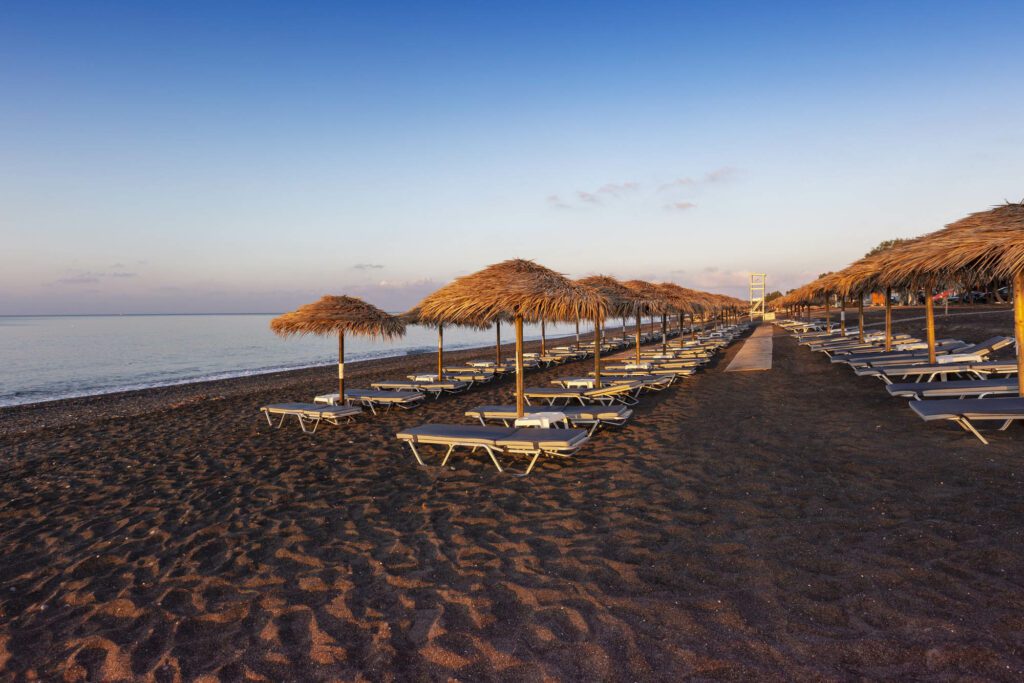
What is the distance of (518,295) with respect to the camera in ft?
21.5

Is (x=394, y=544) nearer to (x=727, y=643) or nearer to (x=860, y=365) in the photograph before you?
(x=727, y=643)

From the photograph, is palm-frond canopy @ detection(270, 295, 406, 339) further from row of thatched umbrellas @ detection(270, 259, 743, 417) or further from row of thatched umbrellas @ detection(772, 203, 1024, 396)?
row of thatched umbrellas @ detection(772, 203, 1024, 396)

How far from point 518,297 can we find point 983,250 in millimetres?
5272

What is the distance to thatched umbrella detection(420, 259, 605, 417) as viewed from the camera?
21.8 feet

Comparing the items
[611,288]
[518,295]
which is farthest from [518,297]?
[611,288]

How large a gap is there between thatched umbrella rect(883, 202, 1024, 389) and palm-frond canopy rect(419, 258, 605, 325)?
13.8ft

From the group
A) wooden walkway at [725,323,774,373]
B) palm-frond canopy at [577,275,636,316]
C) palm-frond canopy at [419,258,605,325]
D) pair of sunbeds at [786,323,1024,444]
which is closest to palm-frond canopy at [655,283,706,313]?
wooden walkway at [725,323,774,373]

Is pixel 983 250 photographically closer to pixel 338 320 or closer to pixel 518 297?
pixel 518 297

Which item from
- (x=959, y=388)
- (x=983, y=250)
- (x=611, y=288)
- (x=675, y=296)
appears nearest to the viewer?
(x=983, y=250)

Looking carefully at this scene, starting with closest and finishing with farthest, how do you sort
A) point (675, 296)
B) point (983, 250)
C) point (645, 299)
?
point (983, 250)
point (645, 299)
point (675, 296)

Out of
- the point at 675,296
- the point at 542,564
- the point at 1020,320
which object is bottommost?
the point at 542,564

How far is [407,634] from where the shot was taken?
285cm

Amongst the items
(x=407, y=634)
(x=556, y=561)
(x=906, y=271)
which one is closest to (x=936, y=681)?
(x=556, y=561)

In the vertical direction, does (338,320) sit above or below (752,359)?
above
